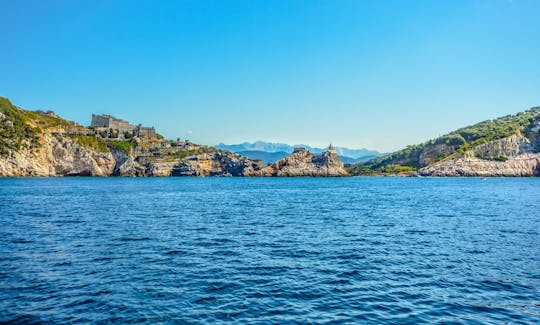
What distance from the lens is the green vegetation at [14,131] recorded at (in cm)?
15475

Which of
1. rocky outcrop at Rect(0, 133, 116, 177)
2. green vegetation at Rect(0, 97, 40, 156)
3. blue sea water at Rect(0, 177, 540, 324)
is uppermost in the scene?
green vegetation at Rect(0, 97, 40, 156)

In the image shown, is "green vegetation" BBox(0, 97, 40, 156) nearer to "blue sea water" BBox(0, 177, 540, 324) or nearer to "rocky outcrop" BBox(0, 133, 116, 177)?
"rocky outcrop" BBox(0, 133, 116, 177)

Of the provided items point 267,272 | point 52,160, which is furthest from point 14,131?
point 267,272

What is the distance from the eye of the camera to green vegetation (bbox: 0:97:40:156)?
155 m

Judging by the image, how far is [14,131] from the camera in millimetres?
165000

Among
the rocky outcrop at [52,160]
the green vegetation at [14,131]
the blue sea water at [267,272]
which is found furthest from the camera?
the rocky outcrop at [52,160]

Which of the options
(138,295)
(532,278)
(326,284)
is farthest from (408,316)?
(138,295)

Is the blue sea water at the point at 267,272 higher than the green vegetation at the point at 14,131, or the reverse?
the green vegetation at the point at 14,131

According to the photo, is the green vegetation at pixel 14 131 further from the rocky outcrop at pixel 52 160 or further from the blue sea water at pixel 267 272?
the blue sea water at pixel 267 272

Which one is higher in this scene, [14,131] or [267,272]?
[14,131]

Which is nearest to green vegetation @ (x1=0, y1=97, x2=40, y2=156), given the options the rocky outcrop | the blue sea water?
the rocky outcrop

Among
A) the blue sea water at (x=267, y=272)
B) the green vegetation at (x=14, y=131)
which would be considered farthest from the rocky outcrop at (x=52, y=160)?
the blue sea water at (x=267, y=272)

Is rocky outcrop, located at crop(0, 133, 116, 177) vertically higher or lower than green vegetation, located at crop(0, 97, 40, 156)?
lower

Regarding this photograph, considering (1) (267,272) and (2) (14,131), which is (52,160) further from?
(1) (267,272)
